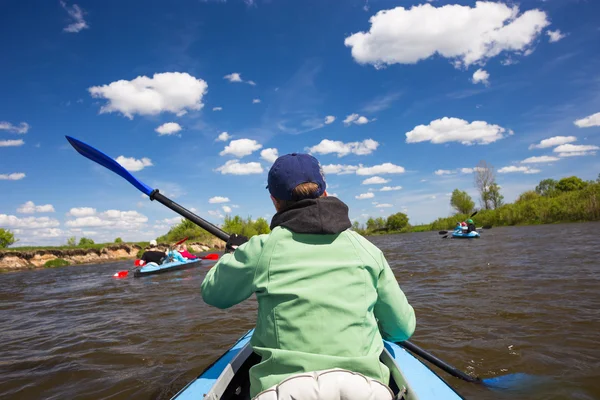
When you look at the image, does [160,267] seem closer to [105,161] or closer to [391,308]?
[105,161]

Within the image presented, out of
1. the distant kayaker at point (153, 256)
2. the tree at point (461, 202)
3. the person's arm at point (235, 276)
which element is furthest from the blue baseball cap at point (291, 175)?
the tree at point (461, 202)

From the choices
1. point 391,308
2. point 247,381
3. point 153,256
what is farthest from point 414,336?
point 153,256

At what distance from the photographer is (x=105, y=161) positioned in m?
3.76

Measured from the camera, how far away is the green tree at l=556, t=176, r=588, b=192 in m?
55.4

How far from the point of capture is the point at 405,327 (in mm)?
1653

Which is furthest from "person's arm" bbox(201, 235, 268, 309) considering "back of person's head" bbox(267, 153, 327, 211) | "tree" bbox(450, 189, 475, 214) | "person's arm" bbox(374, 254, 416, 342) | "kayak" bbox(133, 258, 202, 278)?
"tree" bbox(450, 189, 475, 214)

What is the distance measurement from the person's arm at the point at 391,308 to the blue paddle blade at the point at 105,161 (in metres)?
2.90

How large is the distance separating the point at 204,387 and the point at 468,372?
7.89ft

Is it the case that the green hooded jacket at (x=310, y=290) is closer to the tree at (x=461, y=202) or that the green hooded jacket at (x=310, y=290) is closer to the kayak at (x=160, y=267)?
the kayak at (x=160, y=267)

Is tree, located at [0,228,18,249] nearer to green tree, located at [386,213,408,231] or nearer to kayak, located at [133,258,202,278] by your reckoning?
kayak, located at [133,258,202,278]

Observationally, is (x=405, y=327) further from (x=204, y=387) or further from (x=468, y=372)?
(x=468, y=372)

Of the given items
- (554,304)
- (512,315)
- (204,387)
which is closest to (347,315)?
(204,387)

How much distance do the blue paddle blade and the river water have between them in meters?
1.99

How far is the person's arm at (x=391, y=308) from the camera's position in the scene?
4.91 ft
